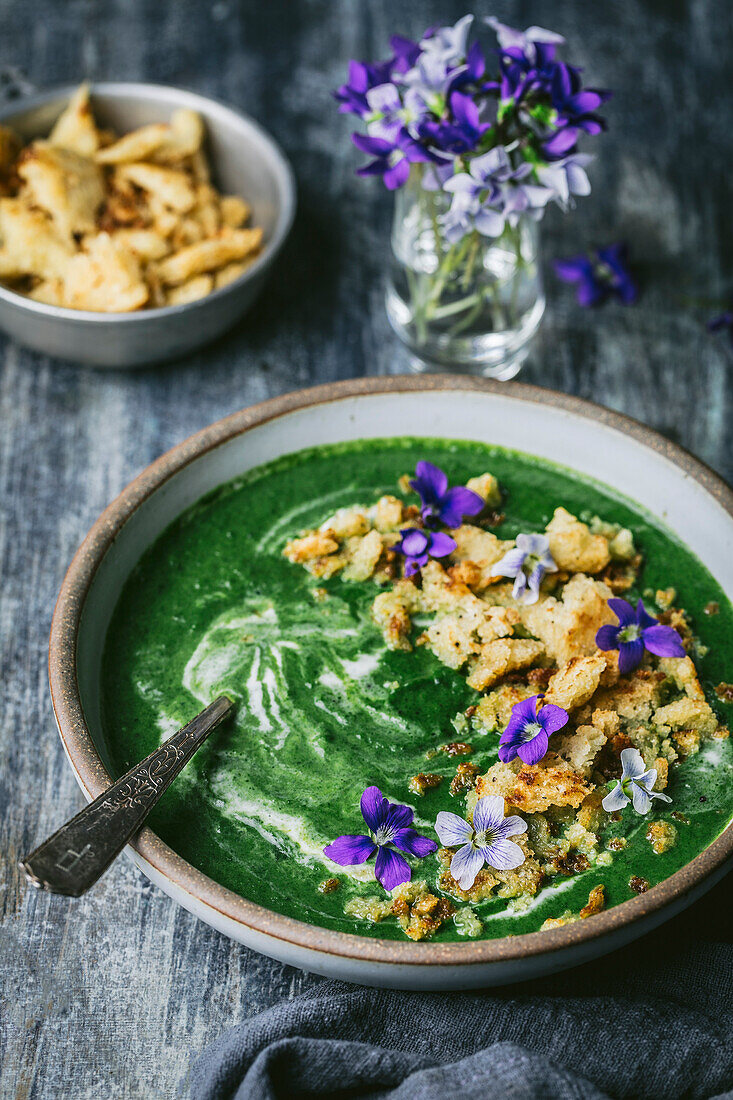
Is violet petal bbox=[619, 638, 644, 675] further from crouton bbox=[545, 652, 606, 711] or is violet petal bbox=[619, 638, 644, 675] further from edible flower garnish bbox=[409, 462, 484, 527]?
edible flower garnish bbox=[409, 462, 484, 527]

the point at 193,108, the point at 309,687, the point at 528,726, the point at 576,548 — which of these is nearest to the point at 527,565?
the point at 576,548

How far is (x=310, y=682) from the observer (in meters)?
2.17

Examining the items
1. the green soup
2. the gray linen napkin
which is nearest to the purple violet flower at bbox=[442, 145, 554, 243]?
the green soup

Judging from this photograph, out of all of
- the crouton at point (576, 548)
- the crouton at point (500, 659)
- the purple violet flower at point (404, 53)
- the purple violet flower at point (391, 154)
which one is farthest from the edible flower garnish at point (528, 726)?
the purple violet flower at point (404, 53)

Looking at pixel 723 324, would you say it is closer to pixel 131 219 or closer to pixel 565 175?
pixel 565 175

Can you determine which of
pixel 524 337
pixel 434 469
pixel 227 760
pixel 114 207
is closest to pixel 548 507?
pixel 434 469

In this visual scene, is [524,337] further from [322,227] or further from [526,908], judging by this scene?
[526,908]

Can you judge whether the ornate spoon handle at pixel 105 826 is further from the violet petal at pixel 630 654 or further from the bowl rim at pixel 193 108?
the bowl rim at pixel 193 108

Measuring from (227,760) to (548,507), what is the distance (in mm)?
873

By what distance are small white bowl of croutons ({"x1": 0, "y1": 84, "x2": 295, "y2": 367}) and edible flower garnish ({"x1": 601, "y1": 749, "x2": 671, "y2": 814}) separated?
4.66ft

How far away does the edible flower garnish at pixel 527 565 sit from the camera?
2.20 metres

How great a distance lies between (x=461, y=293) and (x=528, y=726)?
118 cm

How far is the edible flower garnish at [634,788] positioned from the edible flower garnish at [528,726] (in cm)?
13

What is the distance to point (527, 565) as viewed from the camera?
2.23 metres
